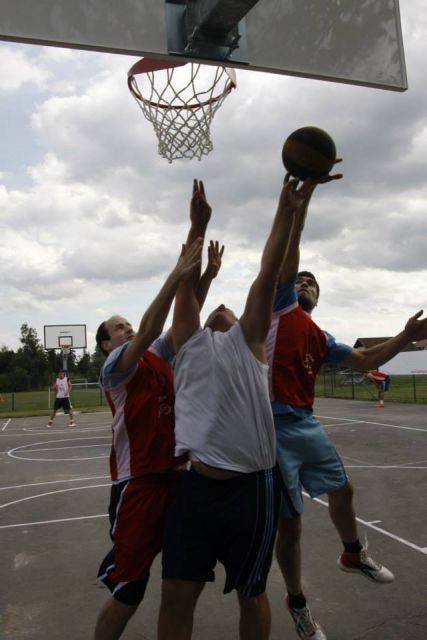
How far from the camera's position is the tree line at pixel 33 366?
79.6 m

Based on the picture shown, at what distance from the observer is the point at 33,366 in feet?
288

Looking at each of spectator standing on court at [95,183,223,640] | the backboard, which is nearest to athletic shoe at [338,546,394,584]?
spectator standing on court at [95,183,223,640]

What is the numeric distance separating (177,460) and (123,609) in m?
0.74

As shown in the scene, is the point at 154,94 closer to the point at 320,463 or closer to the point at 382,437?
the point at 320,463

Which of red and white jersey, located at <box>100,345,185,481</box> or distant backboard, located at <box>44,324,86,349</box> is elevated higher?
distant backboard, located at <box>44,324,86,349</box>

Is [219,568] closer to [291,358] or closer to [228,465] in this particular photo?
[291,358]

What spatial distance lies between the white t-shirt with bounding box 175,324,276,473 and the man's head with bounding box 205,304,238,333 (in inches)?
9.0

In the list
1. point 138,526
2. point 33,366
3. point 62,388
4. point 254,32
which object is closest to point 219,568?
point 138,526

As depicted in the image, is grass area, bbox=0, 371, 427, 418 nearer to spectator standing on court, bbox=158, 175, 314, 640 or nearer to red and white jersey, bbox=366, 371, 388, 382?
red and white jersey, bbox=366, 371, 388, 382

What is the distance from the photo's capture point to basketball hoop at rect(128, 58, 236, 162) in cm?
511

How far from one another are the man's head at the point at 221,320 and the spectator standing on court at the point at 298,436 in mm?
558

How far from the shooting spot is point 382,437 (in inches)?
478

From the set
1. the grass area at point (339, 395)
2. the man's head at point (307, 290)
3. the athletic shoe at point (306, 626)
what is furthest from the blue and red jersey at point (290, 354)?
the grass area at point (339, 395)

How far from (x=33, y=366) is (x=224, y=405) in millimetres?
89665
